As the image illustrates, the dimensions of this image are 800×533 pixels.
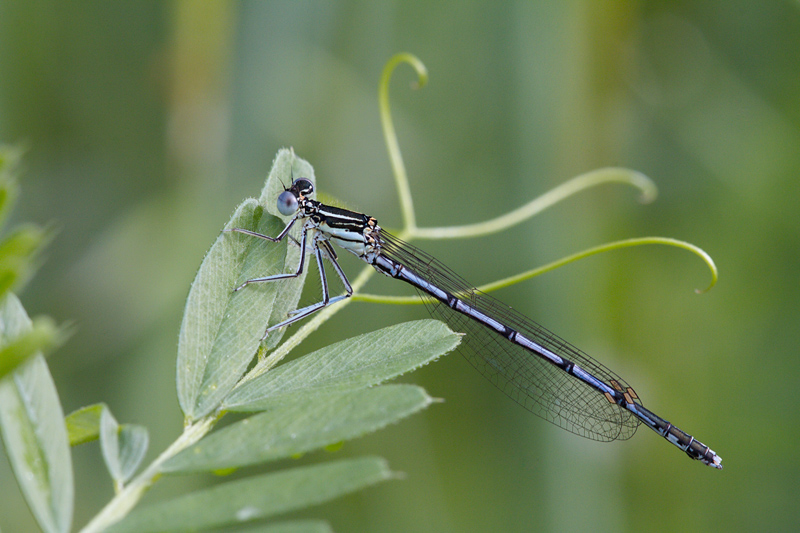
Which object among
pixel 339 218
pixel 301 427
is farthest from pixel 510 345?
pixel 301 427

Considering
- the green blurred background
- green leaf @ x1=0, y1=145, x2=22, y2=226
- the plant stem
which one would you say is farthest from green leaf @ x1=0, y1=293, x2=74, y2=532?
the green blurred background

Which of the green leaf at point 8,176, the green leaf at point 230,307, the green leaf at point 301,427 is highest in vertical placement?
the green leaf at point 230,307

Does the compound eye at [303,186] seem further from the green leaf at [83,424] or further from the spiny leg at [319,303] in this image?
the green leaf at [83,424]

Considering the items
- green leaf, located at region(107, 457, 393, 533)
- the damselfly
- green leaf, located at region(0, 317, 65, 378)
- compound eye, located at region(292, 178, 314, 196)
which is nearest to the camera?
green leaf, located at region(0, 317, 65, 378)

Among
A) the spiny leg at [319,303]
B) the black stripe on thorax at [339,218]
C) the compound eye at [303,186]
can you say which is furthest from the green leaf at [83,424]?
the black stripe on thorax at [339,218]

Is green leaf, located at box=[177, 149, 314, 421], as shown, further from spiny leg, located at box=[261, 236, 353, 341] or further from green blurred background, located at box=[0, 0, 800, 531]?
green blurred background, located at box=[0, 0, 800, 531]

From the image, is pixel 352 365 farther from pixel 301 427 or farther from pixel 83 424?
pixel 83 424

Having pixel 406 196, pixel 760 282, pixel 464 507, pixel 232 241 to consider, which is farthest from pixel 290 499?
pixel 760 282
